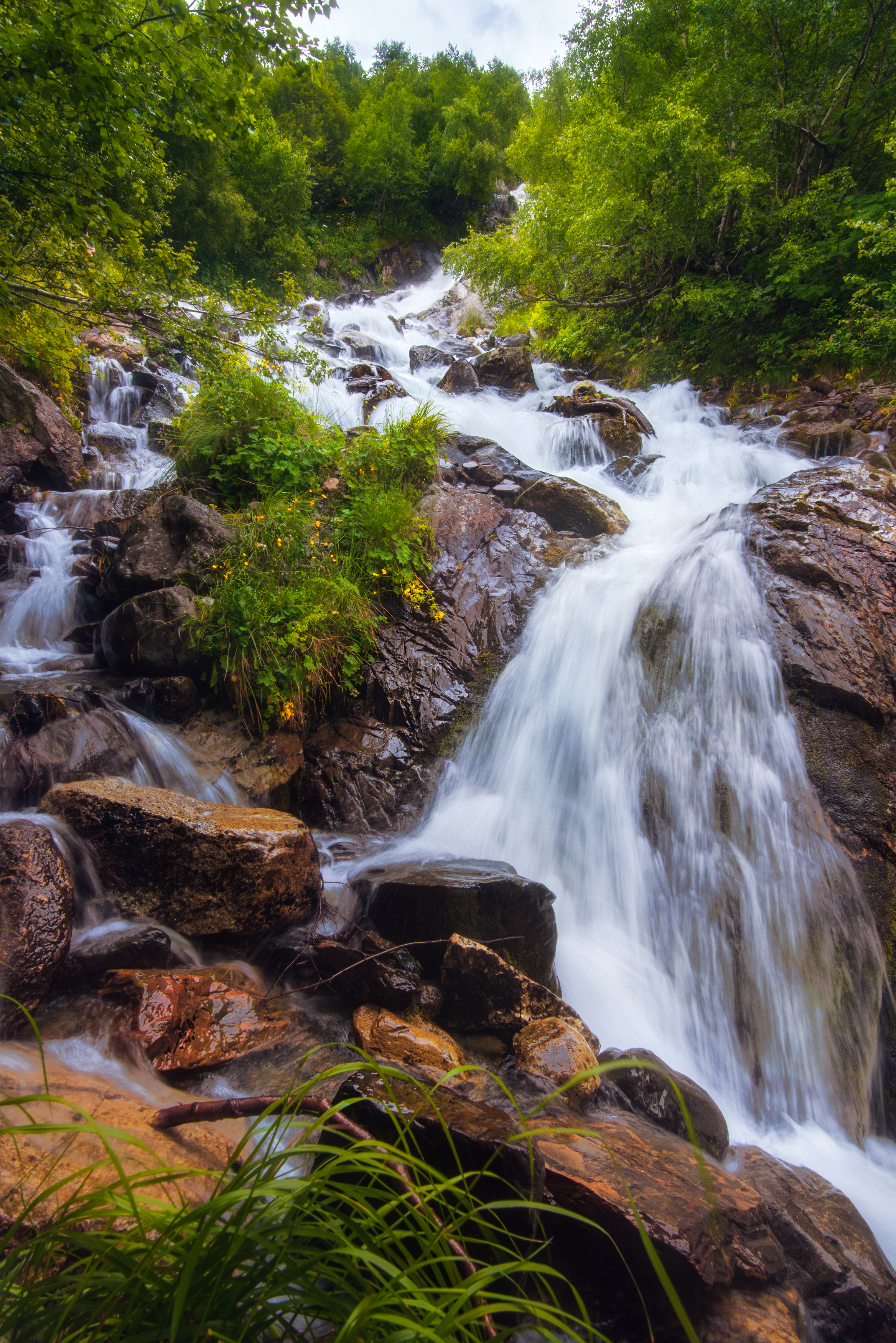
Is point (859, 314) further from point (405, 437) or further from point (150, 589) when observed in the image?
point (150, 589)

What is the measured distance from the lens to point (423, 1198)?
3.33 ft

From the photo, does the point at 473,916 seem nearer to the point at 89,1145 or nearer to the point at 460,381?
the point at 89,1145

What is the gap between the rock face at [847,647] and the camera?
3629 mm

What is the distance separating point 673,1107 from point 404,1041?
132cm

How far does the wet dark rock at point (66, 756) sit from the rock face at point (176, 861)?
59 cm

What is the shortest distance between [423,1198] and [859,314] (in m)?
12.0

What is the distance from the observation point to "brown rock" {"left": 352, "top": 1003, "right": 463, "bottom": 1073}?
250 centimetres

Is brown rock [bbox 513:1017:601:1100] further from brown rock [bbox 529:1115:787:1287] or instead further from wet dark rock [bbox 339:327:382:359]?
wet dark rock [bbox 339:327:382:359]

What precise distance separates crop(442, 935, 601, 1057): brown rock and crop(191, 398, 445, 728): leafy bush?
2.55 m

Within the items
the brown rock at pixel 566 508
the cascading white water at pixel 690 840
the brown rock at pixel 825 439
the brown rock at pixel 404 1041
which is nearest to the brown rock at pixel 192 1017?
the brown rock at pixel 404 1041

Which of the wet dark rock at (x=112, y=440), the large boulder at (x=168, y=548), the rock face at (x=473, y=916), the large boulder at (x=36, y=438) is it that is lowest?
the rock face at (x=473, y=916)

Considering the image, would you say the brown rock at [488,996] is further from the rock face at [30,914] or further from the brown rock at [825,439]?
the brown rock at [825,439]

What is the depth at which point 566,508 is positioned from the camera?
734cm

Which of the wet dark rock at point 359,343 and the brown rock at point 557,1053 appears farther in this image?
the wet dark rock at point 359,343
